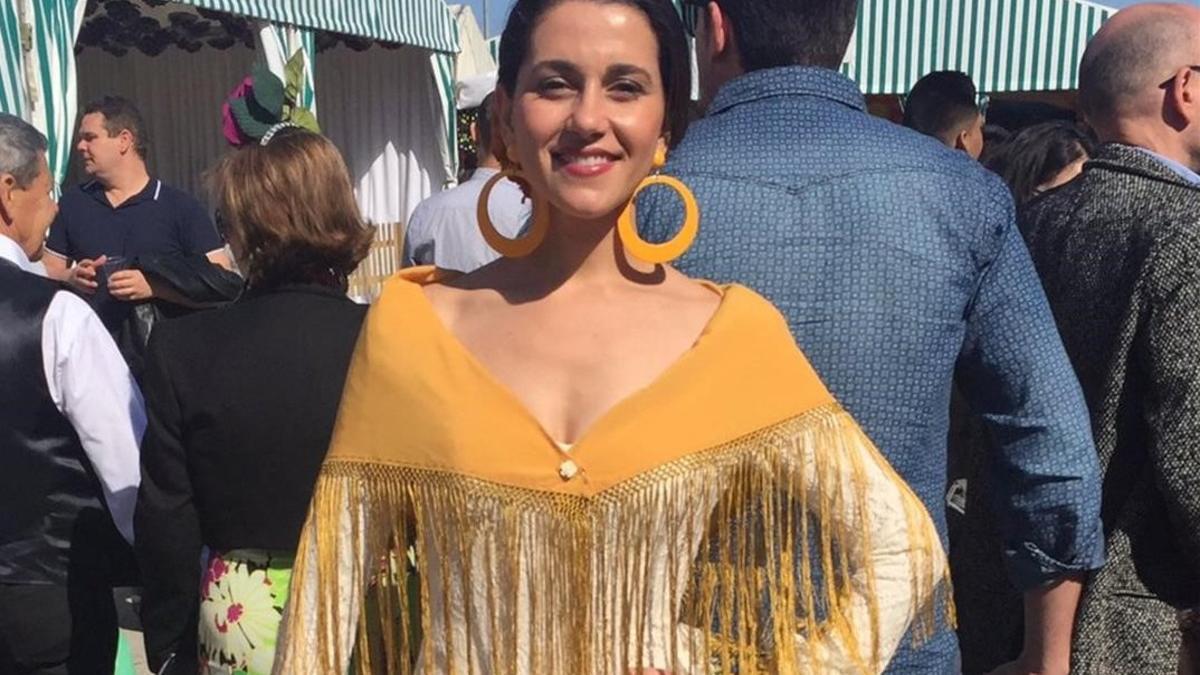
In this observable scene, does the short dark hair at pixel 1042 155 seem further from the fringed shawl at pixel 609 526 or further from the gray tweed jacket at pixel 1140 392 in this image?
the fringed shawl at pixel 609 526

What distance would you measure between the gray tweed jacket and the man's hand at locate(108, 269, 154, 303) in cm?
320

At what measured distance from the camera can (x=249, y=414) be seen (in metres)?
2.63

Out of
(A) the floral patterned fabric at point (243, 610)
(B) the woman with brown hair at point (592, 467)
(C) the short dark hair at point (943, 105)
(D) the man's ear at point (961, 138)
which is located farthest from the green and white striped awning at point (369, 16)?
(B) the woman with brown hair at point (592, 467)

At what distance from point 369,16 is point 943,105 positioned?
480 centimetres

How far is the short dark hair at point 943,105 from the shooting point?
5566 millimetres

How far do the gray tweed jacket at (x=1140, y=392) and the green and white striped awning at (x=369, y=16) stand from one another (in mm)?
5690

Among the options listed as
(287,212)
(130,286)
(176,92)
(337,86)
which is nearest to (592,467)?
(287,212)

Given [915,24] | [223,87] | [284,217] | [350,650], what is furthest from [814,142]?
[915,24]

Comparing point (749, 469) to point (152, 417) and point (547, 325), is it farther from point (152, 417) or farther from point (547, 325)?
point (152, 417)

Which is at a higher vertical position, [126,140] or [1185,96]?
[126,140]

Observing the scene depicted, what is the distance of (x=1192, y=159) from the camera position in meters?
2.82

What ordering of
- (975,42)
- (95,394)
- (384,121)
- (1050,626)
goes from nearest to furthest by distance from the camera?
(1050,626) < (95,394) < (384,121) < (975,42)

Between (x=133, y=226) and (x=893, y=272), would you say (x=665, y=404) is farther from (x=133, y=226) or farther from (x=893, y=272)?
(x=133, y=226)

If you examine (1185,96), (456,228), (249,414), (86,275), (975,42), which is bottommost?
Answer: (249,414)
